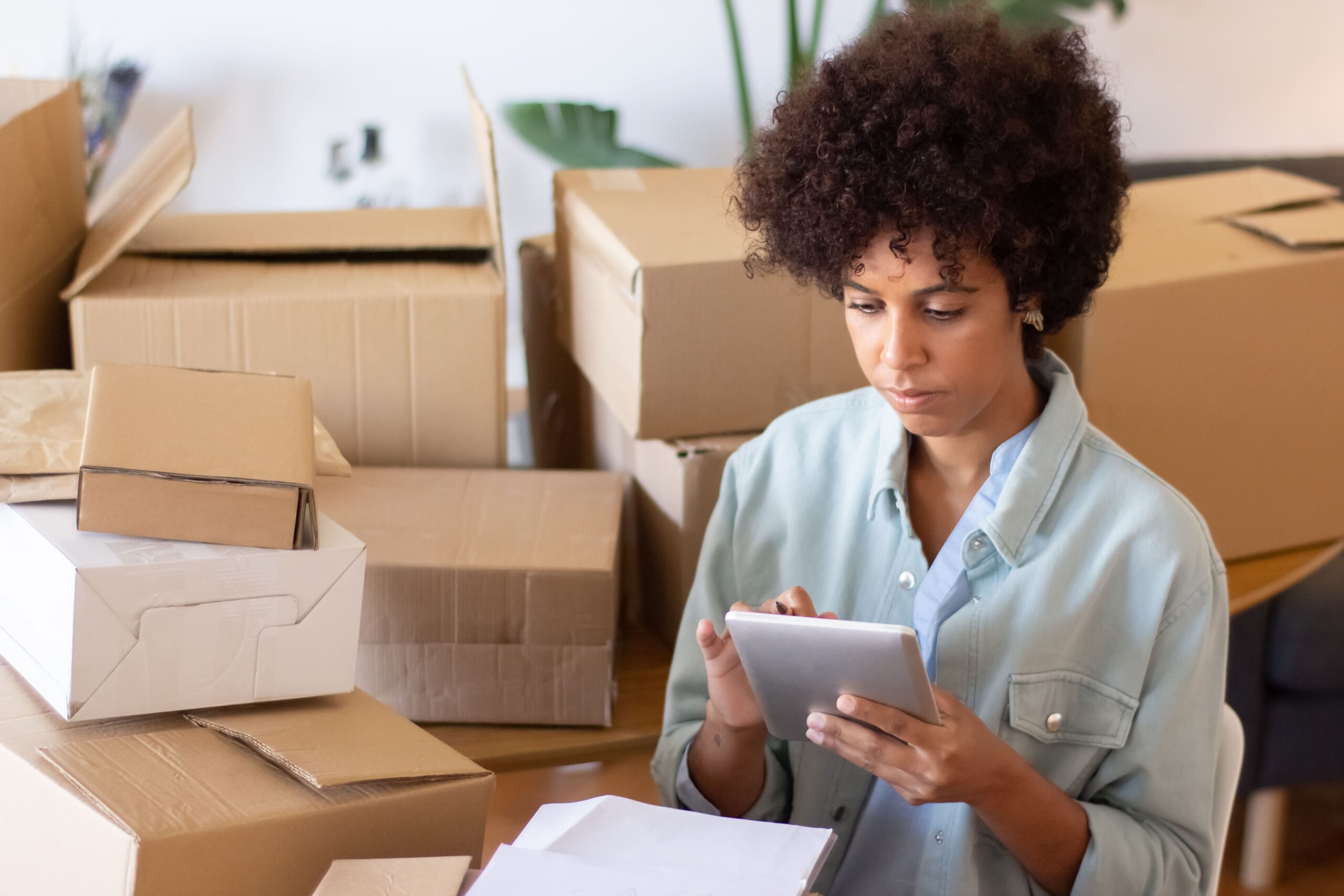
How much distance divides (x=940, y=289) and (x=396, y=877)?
54 cm

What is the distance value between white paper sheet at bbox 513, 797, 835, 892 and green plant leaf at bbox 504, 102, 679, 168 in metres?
1.63

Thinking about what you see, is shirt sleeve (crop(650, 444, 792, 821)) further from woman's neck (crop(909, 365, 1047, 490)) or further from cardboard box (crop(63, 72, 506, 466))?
cardboard box (crop(63, 72, 506, 466))

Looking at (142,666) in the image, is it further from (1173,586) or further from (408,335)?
(1173,586)

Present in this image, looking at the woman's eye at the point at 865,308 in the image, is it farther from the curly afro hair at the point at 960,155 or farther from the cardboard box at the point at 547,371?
the cardboard box at the point at 547,371

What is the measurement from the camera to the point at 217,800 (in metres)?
0.75

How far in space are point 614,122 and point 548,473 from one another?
1097 millimetres

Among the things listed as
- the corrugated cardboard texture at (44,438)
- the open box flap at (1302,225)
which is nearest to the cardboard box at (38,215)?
the corrugated cardboard texture at (44,438)

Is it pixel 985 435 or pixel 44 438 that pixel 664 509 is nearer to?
pixel 985 435

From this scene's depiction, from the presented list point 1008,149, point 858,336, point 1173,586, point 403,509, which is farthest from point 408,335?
point 1173,586

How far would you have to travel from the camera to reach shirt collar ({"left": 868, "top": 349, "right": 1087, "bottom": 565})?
967 millimetres

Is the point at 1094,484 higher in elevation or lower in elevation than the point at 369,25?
lower

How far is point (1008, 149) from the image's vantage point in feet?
2.90

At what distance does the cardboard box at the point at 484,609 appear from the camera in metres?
1.12

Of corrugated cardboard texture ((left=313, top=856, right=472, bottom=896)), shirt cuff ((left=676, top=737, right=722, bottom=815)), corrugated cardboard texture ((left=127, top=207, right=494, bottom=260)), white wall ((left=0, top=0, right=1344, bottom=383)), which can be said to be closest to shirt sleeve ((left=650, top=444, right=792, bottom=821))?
shirt cuff ((left=676, top=737, right=722, bottom=815))
